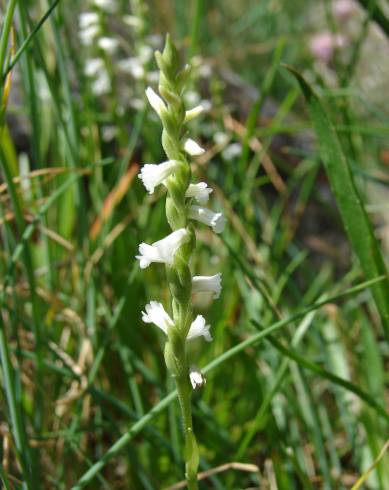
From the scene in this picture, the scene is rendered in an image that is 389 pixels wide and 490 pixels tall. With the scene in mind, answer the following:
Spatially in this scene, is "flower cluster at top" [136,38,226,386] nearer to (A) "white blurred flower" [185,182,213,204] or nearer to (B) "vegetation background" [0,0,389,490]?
(A) "white blurred flower" [185,182,213,204]

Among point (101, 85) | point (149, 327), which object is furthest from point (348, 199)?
point (101, 85)

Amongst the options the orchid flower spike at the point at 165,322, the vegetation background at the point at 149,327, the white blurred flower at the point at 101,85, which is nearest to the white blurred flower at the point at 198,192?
the orchid flower spike at the point at 165,322

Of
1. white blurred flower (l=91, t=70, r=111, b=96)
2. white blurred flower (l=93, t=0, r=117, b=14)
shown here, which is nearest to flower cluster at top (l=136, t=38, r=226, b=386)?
white blurred flower (l=93, t=0, r=117, b=14)

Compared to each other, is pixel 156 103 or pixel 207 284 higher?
pixel 156 103

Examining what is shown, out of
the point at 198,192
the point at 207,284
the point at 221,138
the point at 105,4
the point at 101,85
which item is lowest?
the point at 207,284

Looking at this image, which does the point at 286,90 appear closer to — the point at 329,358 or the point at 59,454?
the point at 329,358

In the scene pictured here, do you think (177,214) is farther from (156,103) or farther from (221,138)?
(221,138)

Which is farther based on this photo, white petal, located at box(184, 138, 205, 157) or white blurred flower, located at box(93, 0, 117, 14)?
white blurred flower, located at box(93, 0, 117, 14)
